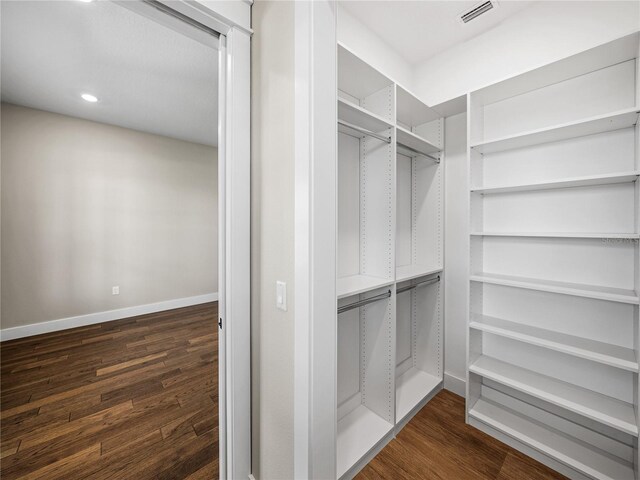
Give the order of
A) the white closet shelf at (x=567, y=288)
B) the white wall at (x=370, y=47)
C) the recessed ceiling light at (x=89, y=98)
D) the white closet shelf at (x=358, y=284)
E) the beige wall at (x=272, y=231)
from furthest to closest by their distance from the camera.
→ the recessed ceiling light at (x=89, y=98), the white wall at (x=370, y=47), the white closet shelf at (x=358, y=284), the white closet shelf at (x=567, y=288), the beige wall at (x=272, y=231)

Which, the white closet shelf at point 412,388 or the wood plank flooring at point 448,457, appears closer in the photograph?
the wood plank flooring at point 448,457

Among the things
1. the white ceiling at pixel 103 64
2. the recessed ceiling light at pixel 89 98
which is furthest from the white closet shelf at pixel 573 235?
the recessed ceiling light at pixel 89 98

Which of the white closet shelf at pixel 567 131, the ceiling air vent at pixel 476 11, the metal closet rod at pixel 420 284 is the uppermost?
the ceiling air vent at pixel 476 11

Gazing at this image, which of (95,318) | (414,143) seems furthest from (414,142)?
(95,318)

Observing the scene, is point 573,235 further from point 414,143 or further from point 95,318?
point 95,318

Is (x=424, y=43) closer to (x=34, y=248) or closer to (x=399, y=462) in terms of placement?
(x=399, y=462)

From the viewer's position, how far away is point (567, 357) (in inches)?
68.1

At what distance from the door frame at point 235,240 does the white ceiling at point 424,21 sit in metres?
1.01

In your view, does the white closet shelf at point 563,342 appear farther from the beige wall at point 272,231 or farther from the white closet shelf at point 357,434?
the beige wall at point 272,231

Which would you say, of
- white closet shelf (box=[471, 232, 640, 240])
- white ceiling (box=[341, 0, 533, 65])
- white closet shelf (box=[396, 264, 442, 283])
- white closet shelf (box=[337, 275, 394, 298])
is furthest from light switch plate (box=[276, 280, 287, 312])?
white ceiling (box=[341, 0, 533, 65])

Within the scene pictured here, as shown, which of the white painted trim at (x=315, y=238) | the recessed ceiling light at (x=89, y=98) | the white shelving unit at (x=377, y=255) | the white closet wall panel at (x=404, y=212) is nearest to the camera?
the white painted trim at (x=315, y=238)

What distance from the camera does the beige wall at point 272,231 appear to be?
1122 millimetres

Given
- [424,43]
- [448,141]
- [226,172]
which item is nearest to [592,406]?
[448,141]

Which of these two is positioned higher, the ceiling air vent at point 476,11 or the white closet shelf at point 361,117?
the ceiling air vent at point 476,11
